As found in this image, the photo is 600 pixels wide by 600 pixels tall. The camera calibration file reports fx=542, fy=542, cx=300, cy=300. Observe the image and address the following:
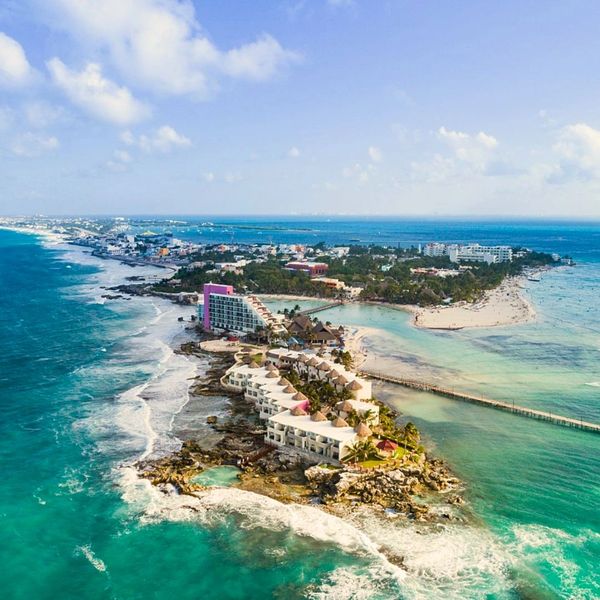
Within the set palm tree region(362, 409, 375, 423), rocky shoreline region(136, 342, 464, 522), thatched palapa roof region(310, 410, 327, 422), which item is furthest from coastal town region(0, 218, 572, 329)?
rocky shoreline region(136, 342, 464, 522)

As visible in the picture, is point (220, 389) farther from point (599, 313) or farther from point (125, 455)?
point (599, 313)

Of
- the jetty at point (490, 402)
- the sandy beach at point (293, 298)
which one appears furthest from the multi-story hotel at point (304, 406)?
the sandy beach at point (293, 298)

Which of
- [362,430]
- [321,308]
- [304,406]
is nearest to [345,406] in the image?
[304,406]

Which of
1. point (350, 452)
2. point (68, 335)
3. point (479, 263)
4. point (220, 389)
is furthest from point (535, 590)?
point (479, 263)

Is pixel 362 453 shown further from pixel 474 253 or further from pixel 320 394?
pixel 474 253

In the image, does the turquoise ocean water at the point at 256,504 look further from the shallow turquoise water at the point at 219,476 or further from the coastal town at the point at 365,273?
the coastal town at the point at 365,273

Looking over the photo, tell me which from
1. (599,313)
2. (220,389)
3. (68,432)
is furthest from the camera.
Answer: (599,313)
